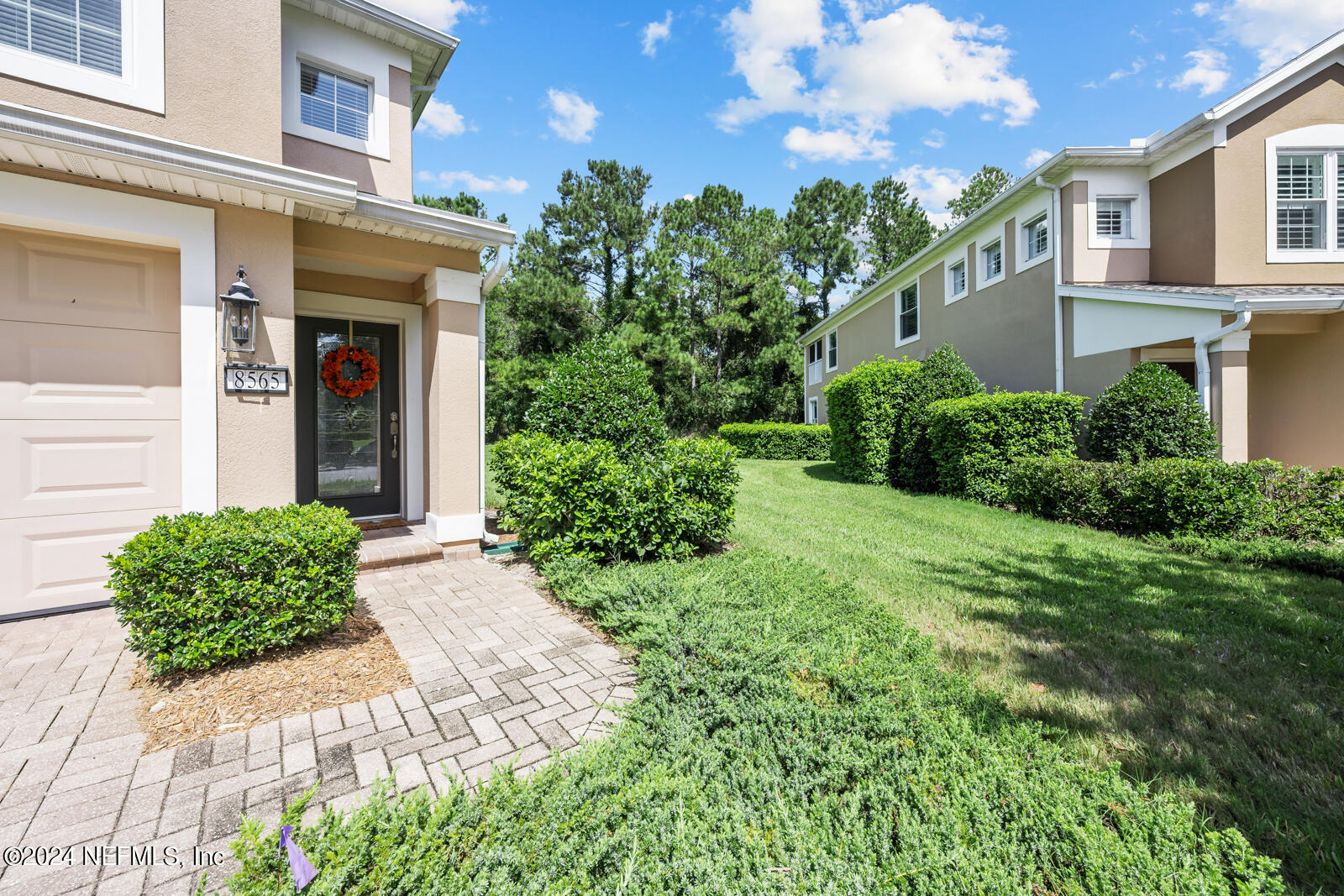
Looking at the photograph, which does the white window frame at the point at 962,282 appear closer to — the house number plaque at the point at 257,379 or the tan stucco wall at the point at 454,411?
the tan stucco wall at the point at 454,411

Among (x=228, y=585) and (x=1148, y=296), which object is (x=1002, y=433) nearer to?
(x=1148, y=296)

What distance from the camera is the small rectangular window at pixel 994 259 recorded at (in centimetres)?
1097

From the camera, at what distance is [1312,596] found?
4.08 meters

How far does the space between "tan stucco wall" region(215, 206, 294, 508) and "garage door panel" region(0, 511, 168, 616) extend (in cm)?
74

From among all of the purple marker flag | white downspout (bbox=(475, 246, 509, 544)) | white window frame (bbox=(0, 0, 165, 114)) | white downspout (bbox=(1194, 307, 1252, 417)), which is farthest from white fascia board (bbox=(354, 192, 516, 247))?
white downspout (bbox=(1194, 307, 1252, 417))

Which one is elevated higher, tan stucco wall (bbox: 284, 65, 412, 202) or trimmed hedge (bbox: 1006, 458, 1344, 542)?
tan stucco wall (bbox: 284, 65, 412, 202)

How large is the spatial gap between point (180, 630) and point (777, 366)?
75.4 feet

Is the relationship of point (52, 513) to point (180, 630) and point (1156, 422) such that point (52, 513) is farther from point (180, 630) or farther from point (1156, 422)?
point (1156, 422)

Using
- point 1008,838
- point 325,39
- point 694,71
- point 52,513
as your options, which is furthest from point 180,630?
point 694,71

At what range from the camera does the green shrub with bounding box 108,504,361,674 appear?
2.92 meters

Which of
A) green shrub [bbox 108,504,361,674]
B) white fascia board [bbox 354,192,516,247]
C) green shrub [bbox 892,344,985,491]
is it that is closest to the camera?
green shrub [bbox 108,504,361,674]

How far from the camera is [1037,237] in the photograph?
10.0m

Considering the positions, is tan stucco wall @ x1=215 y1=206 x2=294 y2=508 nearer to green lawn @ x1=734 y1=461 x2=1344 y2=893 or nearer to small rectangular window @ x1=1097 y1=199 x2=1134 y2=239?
green lawn @ x1=734 y1=461 x2=1344 y2=893

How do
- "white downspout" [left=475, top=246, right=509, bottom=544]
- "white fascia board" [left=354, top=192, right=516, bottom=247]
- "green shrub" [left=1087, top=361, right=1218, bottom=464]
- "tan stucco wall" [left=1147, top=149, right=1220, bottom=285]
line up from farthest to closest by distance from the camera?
1. "tan stucco wall" [left=1147, top=149, right=1220, bottom=285]
2. "green shrub" [left=1087, top=361, right=1218, bottom=464]
3. "white downspout" [left=475, top=246, right=509, bottom=544]
4. "white fascia board" [left=354, top=192, right=516, bottom=247]
